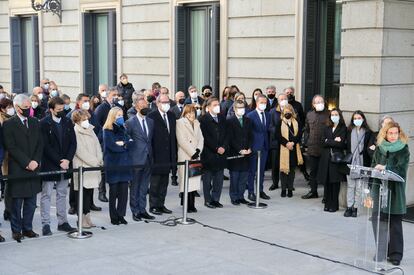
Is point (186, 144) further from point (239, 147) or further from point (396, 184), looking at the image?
Result: point (396, 184)

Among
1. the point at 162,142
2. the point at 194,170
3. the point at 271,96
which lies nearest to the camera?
the point at 162,142

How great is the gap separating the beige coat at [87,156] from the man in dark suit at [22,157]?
72cm

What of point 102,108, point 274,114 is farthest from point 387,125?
point 102,108

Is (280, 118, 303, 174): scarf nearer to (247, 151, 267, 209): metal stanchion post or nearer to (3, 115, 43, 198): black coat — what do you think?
(247, 151, 267, 209): metal stanchion post

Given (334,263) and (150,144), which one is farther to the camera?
(150,144)

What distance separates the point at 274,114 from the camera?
525 inches

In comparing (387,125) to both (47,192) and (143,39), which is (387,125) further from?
(143,39)

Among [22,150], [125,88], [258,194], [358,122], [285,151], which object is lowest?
[258,194]

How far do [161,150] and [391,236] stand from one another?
4.15 meters

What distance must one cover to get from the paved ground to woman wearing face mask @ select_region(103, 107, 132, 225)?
53 cm

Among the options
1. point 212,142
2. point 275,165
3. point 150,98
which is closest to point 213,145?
point 212,142

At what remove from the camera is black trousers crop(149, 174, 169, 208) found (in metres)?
11.4

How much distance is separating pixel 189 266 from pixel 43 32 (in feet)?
55.9

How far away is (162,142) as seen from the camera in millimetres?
11164
